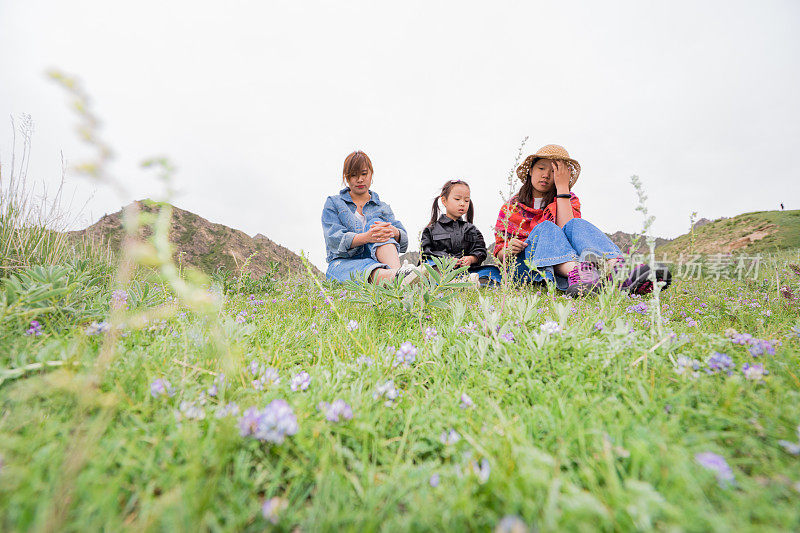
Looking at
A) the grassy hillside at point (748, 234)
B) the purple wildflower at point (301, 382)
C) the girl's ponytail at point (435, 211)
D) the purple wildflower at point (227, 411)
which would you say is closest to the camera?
the purple wildflower at point (227, 411)

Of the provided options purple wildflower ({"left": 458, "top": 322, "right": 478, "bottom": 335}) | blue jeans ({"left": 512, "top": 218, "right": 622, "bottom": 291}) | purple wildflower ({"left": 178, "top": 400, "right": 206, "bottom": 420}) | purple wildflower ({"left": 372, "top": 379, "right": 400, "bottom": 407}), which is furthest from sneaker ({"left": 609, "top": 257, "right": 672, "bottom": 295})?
purple wildflower ({"left": 178, "top": 400, "right": 206, "bottom": 420})

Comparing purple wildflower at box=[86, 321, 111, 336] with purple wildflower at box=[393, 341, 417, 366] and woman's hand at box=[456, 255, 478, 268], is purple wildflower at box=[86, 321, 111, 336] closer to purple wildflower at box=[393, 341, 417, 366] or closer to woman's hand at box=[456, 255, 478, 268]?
purple wildflower at box=[393, 341, 417, 366]

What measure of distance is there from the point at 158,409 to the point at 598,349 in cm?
203

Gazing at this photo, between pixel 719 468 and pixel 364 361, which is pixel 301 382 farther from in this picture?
pixel 719 468

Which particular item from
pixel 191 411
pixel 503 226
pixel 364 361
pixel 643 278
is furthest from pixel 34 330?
pixel 643 278

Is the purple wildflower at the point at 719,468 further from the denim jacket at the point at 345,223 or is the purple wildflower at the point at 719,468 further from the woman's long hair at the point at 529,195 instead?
the woman's long hair at the point at 529,195

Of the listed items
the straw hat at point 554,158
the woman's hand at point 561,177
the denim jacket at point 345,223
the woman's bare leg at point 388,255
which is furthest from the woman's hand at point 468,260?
the woman's hand at point 561,177

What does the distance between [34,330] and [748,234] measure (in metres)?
39.4

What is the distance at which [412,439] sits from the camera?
1.24 meters

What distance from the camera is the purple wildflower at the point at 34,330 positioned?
5.62 feet

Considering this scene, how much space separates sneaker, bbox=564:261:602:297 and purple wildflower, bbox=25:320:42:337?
4572 millimetres

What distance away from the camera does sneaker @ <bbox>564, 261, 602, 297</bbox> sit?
160 inches

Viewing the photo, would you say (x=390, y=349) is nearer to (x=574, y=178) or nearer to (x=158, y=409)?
(x=158, y=409)

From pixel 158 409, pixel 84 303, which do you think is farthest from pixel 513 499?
pixel 84 303
